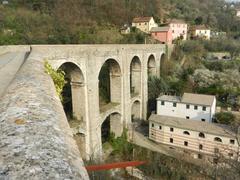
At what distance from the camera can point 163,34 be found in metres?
42.7

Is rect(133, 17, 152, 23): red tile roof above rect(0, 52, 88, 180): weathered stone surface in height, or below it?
above

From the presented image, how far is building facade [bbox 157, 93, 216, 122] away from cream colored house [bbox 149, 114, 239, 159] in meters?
2.20

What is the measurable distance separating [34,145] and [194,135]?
2059 centimetres

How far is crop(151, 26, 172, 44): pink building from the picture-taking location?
42438 mm

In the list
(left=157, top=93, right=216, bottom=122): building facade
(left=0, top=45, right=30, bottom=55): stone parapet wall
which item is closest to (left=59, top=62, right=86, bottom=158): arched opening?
(left=0, top=45, right=30, bottom=55): stone parapet wall

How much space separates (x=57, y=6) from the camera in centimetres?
4356

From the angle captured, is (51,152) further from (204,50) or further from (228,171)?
(204,50)

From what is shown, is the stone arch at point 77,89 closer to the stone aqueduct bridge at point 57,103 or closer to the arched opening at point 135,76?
the stone aqueduct bridge at point 57,103

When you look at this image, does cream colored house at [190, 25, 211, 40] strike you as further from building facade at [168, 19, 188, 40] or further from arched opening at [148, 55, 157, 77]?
arched opening at [148, 55, 157, 77]

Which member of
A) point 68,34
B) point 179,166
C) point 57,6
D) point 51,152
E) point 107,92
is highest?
point 57,6

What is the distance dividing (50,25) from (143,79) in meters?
19.3

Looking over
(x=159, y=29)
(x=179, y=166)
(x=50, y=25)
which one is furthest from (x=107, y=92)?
(x=159, y=29)

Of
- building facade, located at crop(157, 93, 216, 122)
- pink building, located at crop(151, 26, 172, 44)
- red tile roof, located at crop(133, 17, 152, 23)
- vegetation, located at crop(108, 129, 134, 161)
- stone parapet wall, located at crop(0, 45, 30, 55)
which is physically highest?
red tile roof, located at crop(133, 17, 152, 23)

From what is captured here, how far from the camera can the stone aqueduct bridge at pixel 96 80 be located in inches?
590
